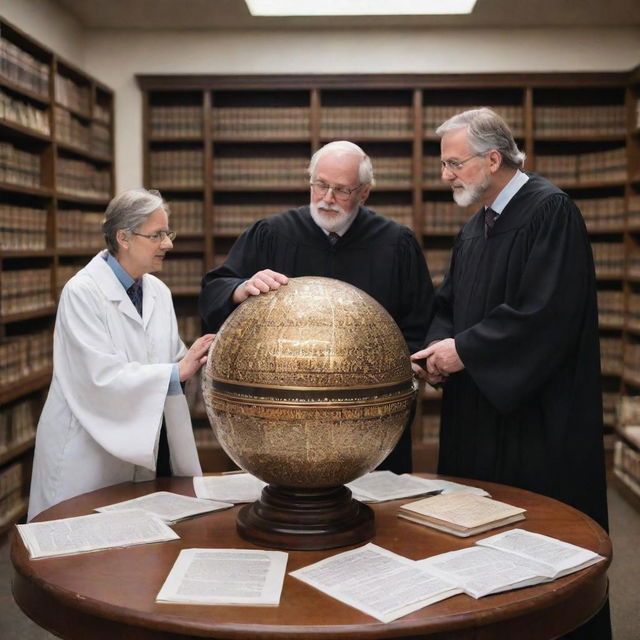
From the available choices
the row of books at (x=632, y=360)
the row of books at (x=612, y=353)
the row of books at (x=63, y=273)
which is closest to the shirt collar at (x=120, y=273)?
the row of books at (x=63, y=273)

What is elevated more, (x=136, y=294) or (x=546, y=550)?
(x=136, y=294)

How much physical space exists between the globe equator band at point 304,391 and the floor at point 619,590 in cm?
260

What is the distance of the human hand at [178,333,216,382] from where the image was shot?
2611 millimetres

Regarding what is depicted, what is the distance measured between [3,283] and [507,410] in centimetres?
388

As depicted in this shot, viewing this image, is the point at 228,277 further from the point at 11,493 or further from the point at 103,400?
the point at 11,493

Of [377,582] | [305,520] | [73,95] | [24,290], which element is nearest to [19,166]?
[24,290]

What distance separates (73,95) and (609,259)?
481 centimetres

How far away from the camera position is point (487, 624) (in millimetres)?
1600

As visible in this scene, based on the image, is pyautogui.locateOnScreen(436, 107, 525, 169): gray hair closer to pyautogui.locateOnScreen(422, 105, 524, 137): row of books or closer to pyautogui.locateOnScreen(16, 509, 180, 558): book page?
pyautogui.locateOnScreen(16, 509, 180, 558): book page

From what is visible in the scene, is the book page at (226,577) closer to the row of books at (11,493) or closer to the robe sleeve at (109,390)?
the robe sleeve at (109,390)

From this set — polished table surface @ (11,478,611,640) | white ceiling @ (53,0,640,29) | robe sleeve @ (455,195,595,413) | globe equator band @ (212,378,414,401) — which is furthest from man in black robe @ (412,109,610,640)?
white ceiling @ (53,0,640,29)

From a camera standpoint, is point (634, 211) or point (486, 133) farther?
point (634, 211)

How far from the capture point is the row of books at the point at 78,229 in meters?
6.34

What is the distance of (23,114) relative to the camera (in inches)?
219
